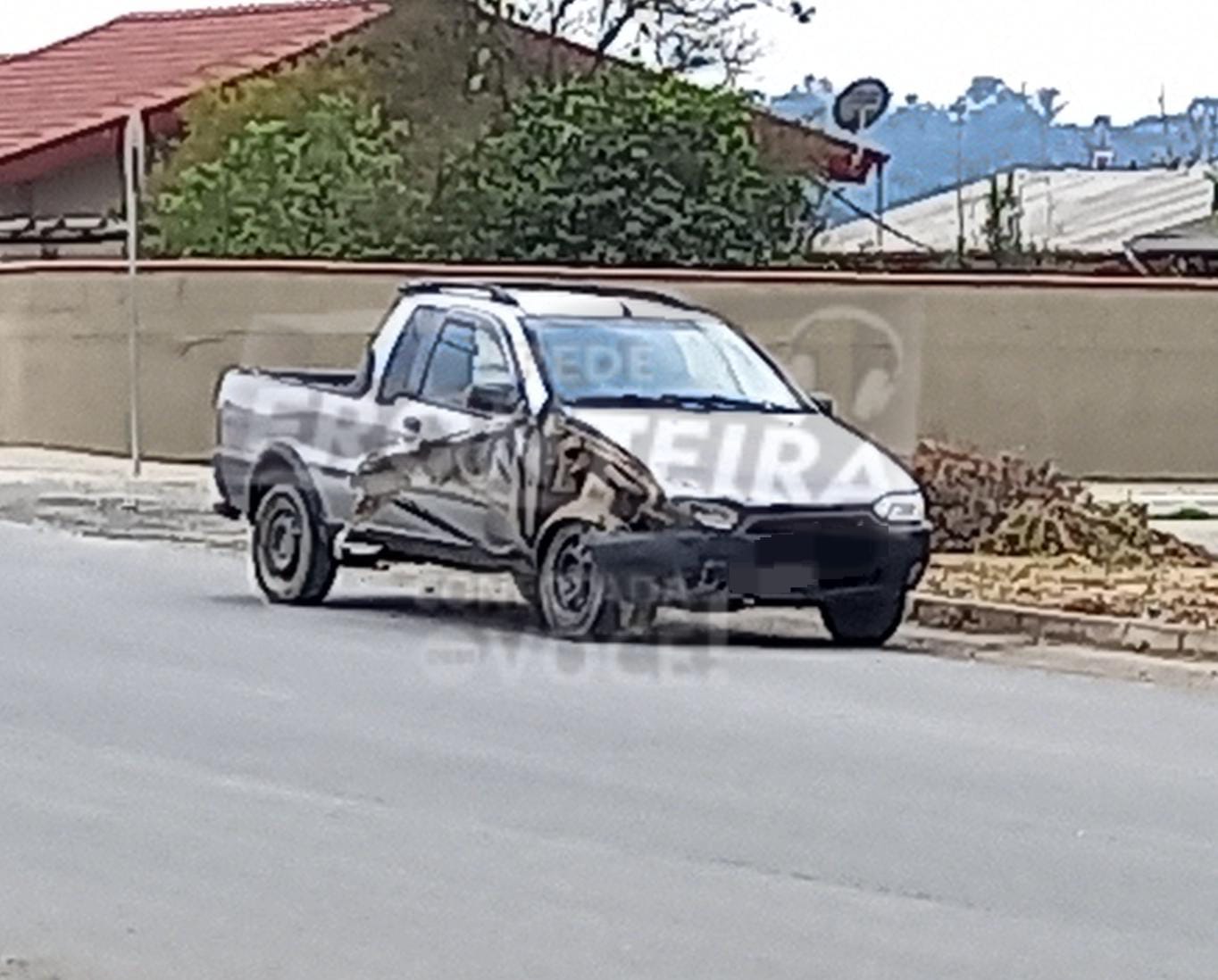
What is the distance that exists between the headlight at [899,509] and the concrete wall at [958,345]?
1180 centimetres

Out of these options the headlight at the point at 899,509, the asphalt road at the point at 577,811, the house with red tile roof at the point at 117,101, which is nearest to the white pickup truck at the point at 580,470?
the headlight at the point at 899,509

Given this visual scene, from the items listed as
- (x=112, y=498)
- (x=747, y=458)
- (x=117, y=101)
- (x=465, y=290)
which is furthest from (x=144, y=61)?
(x=747, y=458)

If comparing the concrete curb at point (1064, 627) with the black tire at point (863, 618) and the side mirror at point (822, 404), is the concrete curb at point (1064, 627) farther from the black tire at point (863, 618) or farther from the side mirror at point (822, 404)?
the side mirror at point (822, 404)

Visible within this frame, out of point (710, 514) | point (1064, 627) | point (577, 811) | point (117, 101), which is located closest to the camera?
point (577, 811)

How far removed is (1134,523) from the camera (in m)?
20.1

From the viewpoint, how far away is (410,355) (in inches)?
687

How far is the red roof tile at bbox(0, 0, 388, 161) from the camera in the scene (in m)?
43.0

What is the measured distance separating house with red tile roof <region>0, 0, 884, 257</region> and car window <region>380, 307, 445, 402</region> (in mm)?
19137

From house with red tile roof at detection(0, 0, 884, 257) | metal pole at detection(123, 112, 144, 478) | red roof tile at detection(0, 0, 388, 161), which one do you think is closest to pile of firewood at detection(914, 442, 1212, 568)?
metal pole at detection(123, 112, 144, 478)

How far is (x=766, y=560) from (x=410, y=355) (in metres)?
2.79

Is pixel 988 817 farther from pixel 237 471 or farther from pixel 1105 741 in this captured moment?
pixel 237 471

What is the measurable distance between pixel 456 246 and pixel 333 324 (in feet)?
14.6

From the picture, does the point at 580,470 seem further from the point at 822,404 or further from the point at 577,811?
the point at 577,811

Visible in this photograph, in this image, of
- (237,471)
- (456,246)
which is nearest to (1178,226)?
(456,246)
